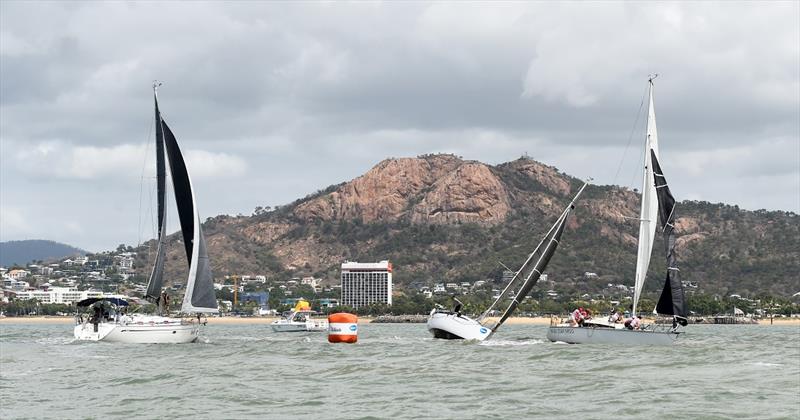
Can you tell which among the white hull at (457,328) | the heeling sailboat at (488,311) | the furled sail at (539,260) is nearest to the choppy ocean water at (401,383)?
the white hull at (457,328)

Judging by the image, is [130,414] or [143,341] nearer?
[130,414]

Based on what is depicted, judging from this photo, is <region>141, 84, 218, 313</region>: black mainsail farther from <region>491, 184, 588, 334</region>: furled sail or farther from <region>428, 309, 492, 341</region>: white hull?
<region>491, 184, 588, 334</region>: furled sail

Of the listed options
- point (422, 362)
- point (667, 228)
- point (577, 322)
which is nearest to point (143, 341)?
point (422, 362)

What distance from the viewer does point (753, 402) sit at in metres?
38.1

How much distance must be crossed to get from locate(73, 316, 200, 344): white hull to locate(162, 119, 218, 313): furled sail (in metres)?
1.44

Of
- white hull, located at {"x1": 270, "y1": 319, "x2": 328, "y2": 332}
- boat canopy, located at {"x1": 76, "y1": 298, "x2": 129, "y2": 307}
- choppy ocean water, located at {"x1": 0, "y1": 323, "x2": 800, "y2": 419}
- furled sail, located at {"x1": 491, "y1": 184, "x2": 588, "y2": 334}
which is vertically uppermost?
furled sail, located at {"x1": 491, "y1": 184, "x2": 588, "y2": 334}

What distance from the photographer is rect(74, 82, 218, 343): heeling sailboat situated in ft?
241

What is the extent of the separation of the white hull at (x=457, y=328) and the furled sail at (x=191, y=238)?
16.9 metres

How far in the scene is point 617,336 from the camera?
238 feet

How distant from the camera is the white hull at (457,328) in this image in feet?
260

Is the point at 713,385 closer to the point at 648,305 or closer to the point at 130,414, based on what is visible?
the point at 130,414

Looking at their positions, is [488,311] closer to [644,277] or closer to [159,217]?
[644,277]

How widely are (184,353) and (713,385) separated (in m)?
32.9

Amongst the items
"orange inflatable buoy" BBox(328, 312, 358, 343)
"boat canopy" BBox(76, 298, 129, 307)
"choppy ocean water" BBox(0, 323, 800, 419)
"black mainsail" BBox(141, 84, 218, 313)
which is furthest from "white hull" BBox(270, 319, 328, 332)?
"choppy ocean water" BBox(0, 323, 800, 419)
